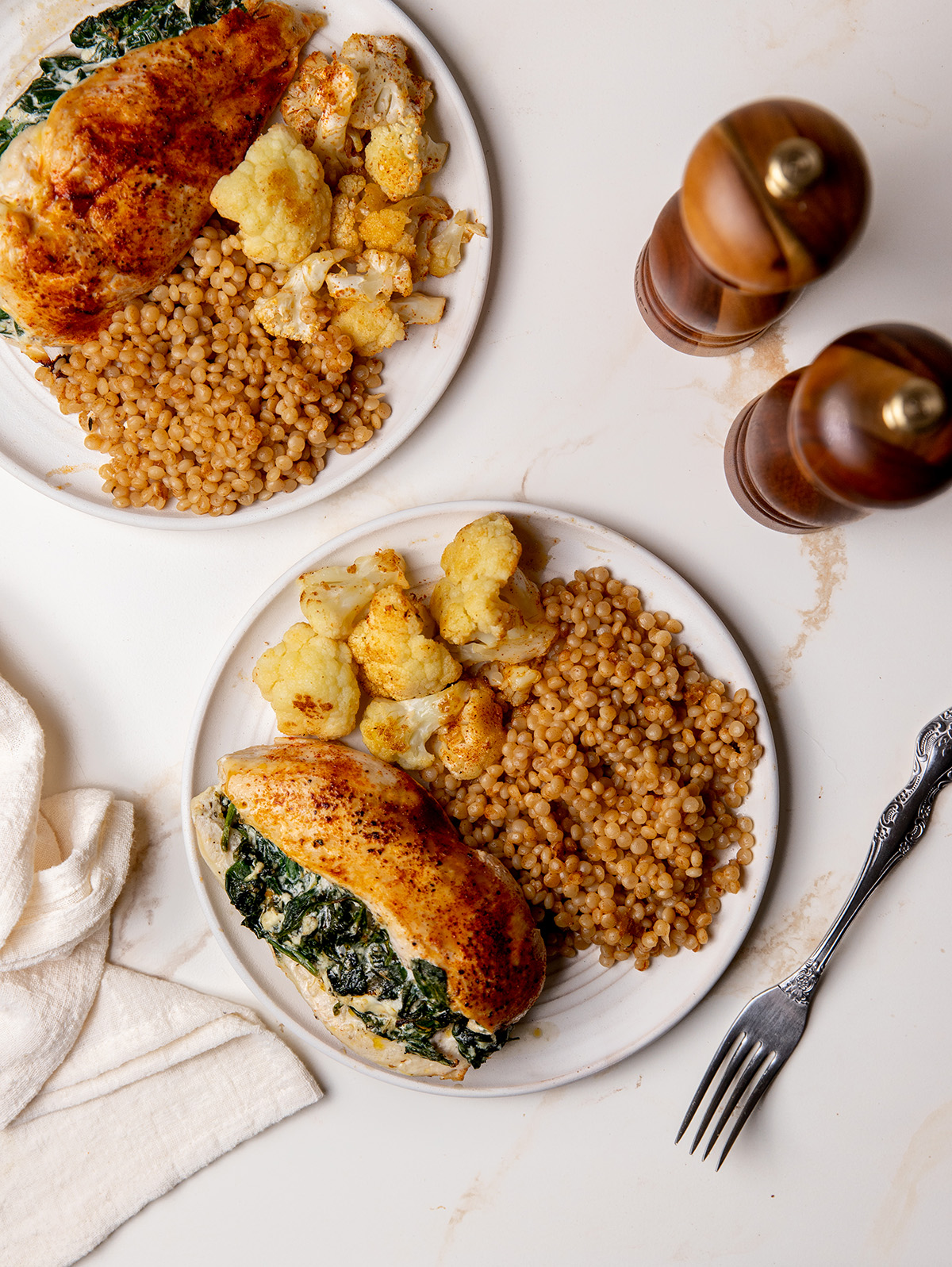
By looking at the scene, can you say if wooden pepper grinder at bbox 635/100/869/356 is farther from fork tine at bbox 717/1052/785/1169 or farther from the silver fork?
fork tine at bbox 717/1052/785/1169

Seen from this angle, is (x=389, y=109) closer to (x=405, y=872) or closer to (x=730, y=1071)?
(x=405, y=872)

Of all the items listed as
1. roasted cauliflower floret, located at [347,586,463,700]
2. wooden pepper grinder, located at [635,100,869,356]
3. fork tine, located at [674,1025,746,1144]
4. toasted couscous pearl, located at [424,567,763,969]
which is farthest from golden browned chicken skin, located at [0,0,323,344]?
fork tine, located at [674,1025,746,1144]

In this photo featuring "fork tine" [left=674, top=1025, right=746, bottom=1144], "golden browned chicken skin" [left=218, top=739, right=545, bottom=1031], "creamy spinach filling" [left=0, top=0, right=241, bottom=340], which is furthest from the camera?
"fork tine" [left=674, top=1025, right=746, bottom=1144]

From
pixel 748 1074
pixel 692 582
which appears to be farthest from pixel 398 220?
pixel 748 1074

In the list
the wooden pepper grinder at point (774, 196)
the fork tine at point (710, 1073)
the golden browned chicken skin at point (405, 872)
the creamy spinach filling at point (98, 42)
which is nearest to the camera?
the wooden pepper grinder at point (774, 196)

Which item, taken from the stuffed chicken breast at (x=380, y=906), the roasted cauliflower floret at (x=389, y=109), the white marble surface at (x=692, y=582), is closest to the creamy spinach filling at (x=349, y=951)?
the stuffed chicken breast at (x=380, y=906)

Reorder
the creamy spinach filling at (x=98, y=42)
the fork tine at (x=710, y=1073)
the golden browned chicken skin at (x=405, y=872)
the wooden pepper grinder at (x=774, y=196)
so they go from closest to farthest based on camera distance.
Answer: the wooden pepper grinder at (x=774, y=196)
the golden browned chicken skin at (x=405, y=872)
the creamy spinach filling at (x=98, y=42)
the fork tine at (x=710, y=1073)

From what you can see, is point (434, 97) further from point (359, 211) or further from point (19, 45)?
point (19, 45)

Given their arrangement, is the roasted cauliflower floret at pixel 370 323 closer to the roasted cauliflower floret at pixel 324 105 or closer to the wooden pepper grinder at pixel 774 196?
the roasted cauliflower floret at pixel 324 105
